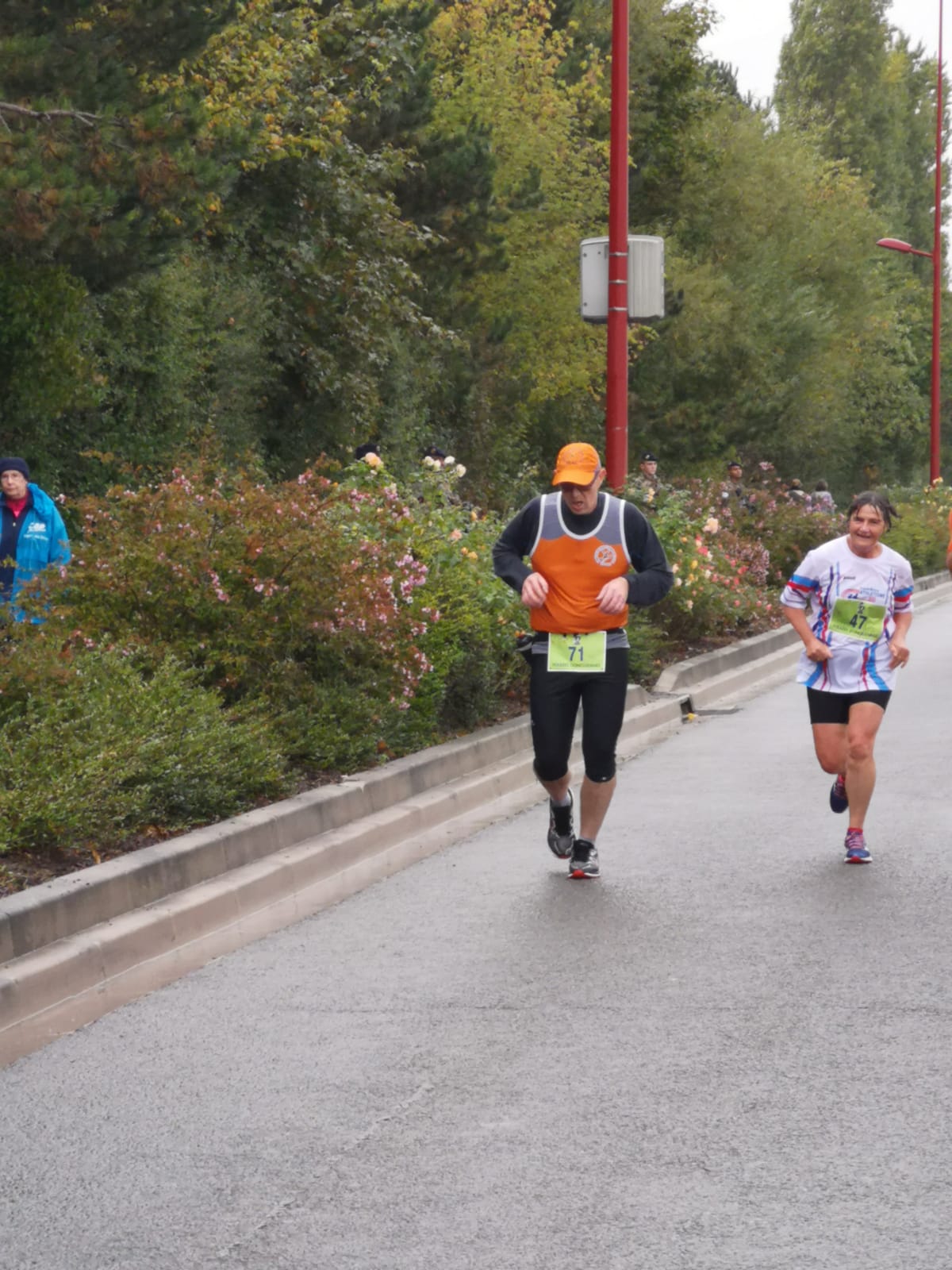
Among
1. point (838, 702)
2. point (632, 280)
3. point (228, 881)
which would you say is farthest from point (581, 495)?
point (632, 280)

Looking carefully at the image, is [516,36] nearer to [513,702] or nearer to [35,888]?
[513,702]

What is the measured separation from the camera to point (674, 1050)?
6.01 metres

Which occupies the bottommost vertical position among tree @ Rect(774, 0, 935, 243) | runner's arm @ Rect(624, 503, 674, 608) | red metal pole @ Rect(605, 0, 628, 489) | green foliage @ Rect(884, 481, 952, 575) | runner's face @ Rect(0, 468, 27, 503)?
green foliage @ Rect(884, 481, 952, 575)

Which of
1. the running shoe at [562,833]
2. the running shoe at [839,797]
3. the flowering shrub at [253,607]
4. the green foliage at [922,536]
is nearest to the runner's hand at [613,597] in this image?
the running shoe at [562,833]

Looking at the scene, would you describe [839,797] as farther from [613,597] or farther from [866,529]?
[613,597]

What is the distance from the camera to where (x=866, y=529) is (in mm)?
9211

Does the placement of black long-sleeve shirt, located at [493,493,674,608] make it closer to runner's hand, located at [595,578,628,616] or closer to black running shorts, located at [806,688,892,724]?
runner's hand, located at [595,578,628,616]

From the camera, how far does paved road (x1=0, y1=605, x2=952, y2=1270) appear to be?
177 inches

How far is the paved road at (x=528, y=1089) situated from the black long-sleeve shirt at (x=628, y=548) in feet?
4.17

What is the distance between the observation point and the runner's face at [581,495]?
8.60 meters

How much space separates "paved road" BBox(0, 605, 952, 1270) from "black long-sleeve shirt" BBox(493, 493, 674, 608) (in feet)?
4.17

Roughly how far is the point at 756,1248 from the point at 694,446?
4353 centimetres

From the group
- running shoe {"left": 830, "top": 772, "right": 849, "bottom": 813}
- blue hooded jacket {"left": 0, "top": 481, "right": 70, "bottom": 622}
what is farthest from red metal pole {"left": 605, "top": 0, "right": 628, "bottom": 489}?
running shoe {"left": 830, "top": 772, "right": 849, "bottom": 813}

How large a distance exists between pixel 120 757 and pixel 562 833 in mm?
1976
